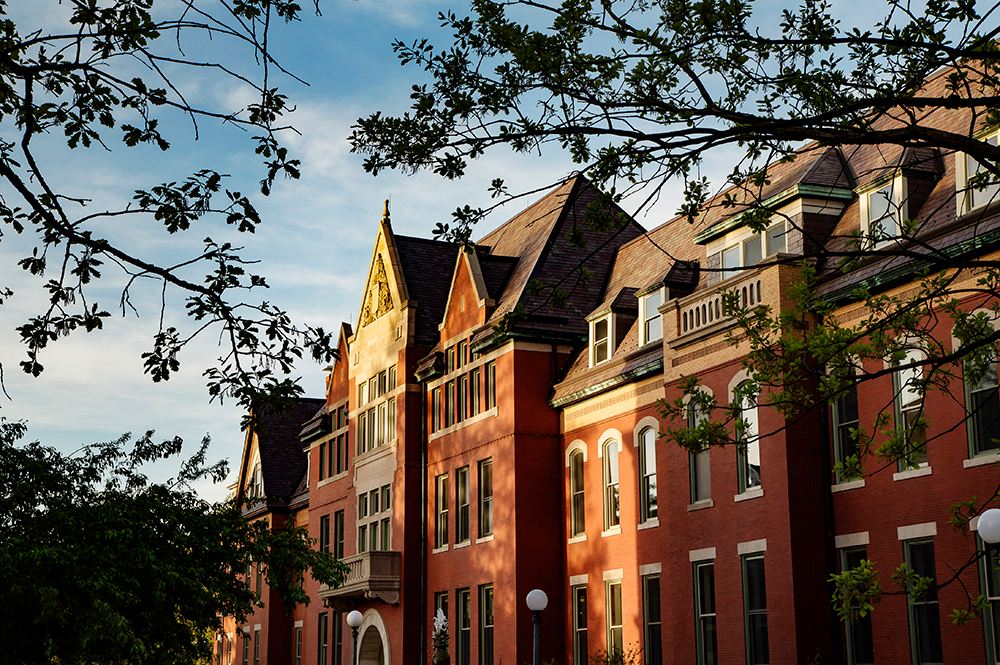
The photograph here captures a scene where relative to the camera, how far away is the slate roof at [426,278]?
40.3 m

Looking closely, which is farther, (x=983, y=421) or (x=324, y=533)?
(x=324, y=533)

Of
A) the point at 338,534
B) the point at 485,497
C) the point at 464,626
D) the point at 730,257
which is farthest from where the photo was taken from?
the point at 338,534

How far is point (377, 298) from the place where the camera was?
42.9 meters

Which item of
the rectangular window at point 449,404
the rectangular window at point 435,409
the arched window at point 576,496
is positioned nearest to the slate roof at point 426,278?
the rectangular window at point 435,409

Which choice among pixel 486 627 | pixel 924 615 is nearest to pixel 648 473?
pixel 486 627

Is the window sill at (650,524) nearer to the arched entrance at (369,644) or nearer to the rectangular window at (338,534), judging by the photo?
the arched entrance at (369,644)

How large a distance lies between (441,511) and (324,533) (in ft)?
41.1

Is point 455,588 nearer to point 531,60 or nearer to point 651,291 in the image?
point 651,291

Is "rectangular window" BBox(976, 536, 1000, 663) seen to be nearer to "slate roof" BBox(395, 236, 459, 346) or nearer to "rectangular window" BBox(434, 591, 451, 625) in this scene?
"rectangular window" BBox(434, 591, 451, 625)

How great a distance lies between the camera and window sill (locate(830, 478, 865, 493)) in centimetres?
2209

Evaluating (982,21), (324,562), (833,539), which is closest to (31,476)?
(324,562)

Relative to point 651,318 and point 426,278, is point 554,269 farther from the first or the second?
point 426,278

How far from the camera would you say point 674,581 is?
25.9m

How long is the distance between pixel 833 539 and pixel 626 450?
8.00 metres
